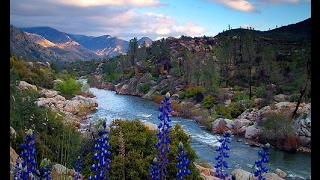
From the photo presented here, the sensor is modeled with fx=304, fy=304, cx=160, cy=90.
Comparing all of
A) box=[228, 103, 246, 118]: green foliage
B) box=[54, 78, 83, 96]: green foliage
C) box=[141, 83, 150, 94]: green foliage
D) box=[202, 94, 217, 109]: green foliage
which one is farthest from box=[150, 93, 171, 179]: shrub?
box=[141, 83, 150, 94]: green foliage

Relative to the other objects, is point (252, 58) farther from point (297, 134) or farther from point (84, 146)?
point (84, 146)

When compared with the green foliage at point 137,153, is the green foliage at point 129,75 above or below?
above

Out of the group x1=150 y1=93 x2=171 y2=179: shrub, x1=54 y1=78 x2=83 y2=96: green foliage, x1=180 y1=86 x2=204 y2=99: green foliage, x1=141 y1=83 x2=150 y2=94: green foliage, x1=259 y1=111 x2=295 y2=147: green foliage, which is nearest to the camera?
x1=150 y1=93 x2=171 y2=179: shrub

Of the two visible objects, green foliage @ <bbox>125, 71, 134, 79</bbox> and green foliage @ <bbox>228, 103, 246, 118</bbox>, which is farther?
green foliage @ <bbox>125, 71, 134, 79</bbox>

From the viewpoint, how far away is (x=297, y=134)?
22.1 meters

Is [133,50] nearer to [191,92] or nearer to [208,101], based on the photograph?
[191,92]

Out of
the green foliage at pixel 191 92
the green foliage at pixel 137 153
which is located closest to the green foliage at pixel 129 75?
the green foliage at pixel 191 92

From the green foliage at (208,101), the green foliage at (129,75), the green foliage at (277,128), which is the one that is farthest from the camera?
the green foliage at (129,75)

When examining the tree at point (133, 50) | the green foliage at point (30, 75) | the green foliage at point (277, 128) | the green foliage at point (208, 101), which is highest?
the tree at point (133, 50)

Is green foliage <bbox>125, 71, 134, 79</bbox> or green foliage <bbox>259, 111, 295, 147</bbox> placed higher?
green foliage <bbox>125, 71, 134, 79</bbox>

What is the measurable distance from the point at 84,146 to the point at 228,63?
4511 cm

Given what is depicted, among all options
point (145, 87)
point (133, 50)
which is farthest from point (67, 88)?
point (133, 50)

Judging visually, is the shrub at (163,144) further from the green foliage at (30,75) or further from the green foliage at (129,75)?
the green foliage at (129,75)

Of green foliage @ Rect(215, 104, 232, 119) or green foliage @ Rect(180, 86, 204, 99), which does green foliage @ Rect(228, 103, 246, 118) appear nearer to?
green foliage @ Rect(215, 104, 232, 119)
